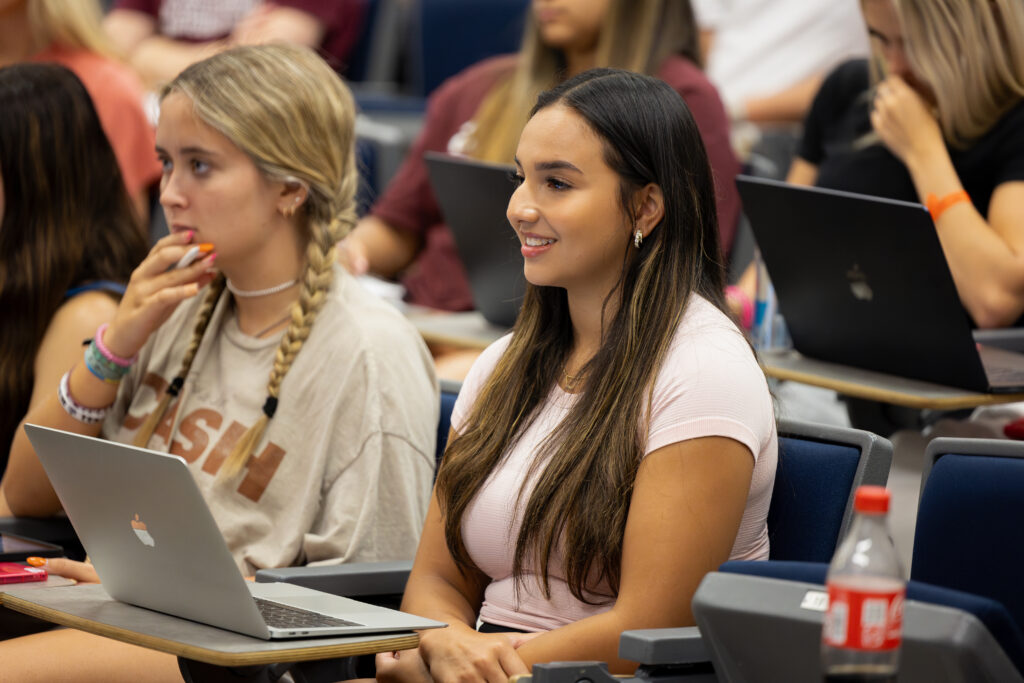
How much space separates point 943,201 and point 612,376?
1.13m

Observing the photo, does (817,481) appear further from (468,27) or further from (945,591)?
(468,27)

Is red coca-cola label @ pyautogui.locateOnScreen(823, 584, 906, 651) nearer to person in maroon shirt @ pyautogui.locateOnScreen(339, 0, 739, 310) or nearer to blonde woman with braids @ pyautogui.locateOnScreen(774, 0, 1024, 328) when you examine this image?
blonde woman with braids @ pyautogui.locateOnScreen(774, 0, 1024, 328)

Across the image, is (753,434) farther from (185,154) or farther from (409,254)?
(409,254)

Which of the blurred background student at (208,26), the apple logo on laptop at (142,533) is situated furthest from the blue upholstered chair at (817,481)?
the blurred background student at (208,26)

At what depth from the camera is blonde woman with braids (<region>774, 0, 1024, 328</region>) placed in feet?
8.32

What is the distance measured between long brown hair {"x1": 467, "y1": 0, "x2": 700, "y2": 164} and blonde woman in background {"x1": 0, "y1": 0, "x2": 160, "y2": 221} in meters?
1.02

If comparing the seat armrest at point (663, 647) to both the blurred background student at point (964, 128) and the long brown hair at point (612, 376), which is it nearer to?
the long brown hair at point (612, 376)

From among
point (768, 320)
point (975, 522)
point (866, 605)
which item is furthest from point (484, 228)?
point (866, 605)

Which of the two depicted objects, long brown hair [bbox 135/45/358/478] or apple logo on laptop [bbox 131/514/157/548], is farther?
long brown hair [bbox 135/45/358/478]

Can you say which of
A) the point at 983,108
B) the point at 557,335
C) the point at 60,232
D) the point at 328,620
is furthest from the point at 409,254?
the point at 328,620

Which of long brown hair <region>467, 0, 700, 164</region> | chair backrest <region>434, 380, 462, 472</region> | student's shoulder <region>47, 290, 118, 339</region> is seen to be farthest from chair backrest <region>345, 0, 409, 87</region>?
chair backrest <region>434, 380, 462, 472</region>

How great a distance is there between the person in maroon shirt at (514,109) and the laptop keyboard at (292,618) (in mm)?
1448

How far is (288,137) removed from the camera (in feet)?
7.22

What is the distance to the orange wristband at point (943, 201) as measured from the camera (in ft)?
8.45
